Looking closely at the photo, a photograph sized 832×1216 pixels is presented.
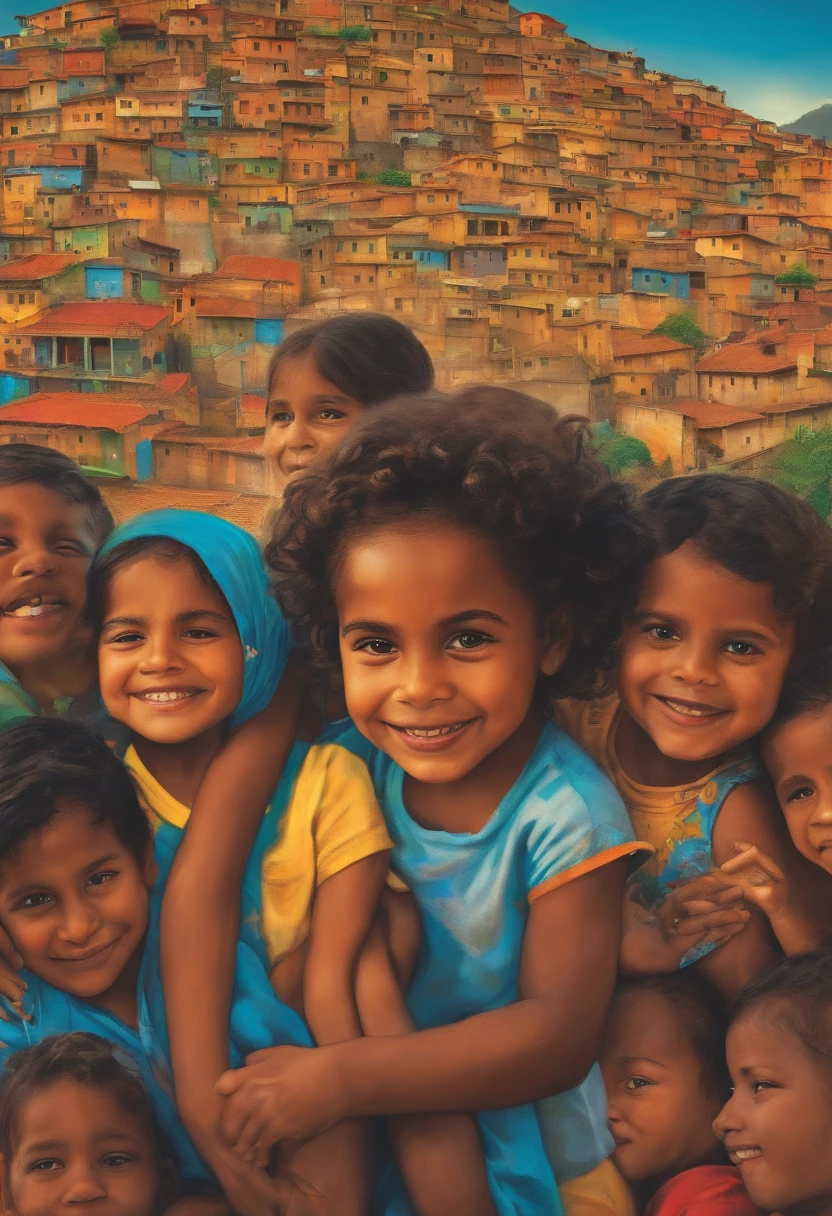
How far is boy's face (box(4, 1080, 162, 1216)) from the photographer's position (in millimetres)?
1027

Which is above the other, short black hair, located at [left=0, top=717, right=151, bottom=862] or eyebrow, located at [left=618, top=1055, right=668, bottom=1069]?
short black hair, located at [left=0, top=717, right=151, bottom=862]

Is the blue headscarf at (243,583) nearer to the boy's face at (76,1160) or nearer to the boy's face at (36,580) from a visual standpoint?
the boy's face at (36,580)

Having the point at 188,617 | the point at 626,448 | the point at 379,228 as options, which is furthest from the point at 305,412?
the point at 379,228

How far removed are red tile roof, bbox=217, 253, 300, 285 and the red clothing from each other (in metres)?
16.8

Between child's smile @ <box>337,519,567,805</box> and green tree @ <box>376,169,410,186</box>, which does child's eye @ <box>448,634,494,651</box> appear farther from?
green tree @ <box>376,169,410,186</box>

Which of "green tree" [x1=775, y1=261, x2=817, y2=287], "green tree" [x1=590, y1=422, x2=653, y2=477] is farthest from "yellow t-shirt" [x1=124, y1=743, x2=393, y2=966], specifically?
"green tree" [x1=775, y1=261, x2=817, y2=287]

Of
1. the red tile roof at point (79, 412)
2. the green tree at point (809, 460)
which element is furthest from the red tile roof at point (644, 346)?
the red tile roof at point (79, 412)

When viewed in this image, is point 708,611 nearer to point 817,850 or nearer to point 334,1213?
point 817,850

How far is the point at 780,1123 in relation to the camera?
1.08 metres

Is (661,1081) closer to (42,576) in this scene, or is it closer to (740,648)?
(740,648)

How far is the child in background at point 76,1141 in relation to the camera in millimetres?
1031

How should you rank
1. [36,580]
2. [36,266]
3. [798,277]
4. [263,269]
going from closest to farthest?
[36,580]
[36,266]
[798,277]
[263,269]

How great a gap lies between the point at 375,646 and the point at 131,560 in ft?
0.78

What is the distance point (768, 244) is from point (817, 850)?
824 inches
